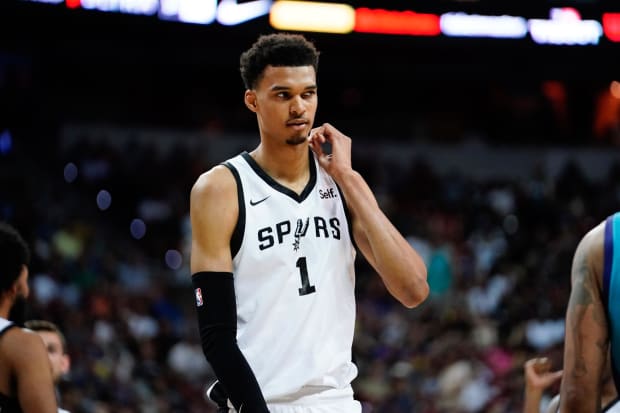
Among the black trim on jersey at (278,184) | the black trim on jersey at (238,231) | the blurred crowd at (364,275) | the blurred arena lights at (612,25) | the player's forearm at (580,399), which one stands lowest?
the blurred crowd at (364,275)

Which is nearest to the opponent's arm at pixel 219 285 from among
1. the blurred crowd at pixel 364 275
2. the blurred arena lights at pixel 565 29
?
the blurred crowd at pixel 364 275

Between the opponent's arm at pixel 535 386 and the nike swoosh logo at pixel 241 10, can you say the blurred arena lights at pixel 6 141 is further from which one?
the opponent's arm at pixel 535 386

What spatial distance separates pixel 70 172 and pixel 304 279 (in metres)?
14.2

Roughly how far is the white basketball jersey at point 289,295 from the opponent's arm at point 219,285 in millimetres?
67

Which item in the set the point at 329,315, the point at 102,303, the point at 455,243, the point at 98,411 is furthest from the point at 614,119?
the point at 329,315

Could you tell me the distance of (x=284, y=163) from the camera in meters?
4.45

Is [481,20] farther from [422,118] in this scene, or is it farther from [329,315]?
[329,315]

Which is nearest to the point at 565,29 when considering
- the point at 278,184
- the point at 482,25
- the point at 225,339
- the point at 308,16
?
the point at 482,25

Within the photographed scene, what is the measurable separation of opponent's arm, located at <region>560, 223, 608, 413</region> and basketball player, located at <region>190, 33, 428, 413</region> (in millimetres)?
853

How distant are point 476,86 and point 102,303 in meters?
9.18

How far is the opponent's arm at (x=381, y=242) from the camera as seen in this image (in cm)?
417

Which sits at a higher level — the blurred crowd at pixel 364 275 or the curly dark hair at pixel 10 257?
the curly dark hair at pixel 10 257

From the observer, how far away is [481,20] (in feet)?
47.8

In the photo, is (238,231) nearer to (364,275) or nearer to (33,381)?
(33,381)
